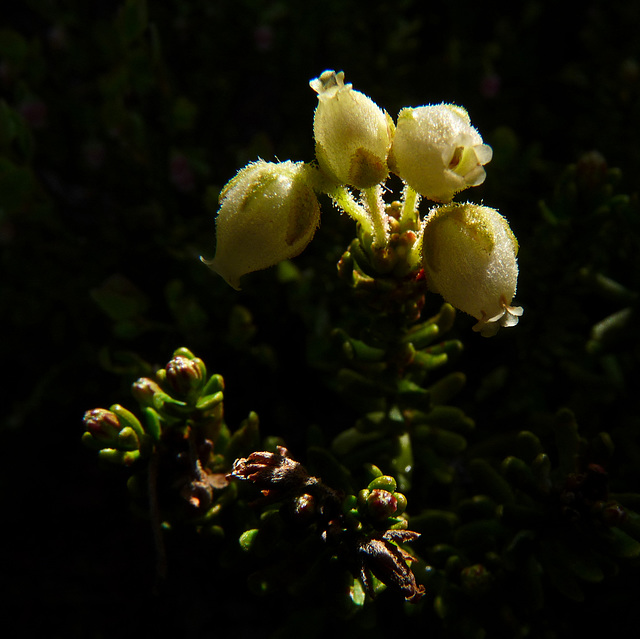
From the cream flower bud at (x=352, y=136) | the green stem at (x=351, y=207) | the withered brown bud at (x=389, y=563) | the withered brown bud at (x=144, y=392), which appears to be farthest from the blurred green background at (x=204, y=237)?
the withered brown bud at (x=389, y=563)

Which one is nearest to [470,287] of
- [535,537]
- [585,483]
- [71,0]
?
[585,483]

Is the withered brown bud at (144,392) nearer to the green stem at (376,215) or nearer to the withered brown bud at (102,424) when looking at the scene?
the withered brown bud at (102,424)

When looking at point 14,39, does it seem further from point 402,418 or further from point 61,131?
point 402,418

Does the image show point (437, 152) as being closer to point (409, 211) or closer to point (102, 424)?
point (409, 211)

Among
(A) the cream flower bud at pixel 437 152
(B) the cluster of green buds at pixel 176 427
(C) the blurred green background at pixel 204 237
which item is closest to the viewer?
(A) the cream flower bud at pixel 437 152

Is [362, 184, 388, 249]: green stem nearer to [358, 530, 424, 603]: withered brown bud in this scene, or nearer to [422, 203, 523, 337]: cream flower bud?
[422, 203, 523, 337]: cream flower bud

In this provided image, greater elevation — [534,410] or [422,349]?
[422,349]
